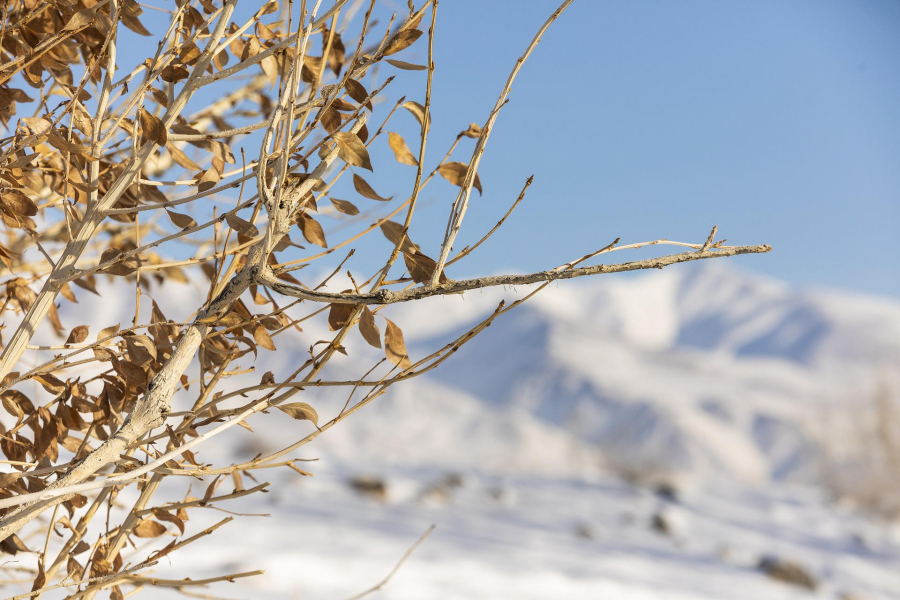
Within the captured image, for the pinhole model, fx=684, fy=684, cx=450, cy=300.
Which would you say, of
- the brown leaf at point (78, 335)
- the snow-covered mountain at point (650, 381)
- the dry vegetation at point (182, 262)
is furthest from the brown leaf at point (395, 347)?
the snow-covered mountain at point (650, 381)

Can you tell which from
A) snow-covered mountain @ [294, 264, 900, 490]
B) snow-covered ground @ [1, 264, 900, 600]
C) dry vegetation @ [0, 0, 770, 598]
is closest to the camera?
dry vegetation @ [0, 0, 770, 598]

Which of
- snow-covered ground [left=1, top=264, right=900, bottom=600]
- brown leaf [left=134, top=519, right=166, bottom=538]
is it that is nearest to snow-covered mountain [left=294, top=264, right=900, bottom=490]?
snow-covered ground [left=1, top=264, right=900, bottom=600]

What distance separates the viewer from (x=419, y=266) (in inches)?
22.3

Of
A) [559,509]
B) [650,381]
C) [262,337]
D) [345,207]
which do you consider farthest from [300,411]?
[650,381]

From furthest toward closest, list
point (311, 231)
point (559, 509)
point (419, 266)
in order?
point (559, 509)
point (311, 231)
point (419, 266)

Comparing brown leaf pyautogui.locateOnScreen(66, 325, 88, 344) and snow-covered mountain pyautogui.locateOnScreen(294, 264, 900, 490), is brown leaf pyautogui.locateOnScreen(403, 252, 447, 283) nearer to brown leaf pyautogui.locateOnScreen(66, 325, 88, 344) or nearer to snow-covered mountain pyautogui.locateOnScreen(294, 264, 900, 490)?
brown leaf pyautogui.locateOnScreen(66, 325, 88, 344)

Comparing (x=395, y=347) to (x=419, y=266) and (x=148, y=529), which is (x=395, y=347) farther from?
(x=148, y=529)

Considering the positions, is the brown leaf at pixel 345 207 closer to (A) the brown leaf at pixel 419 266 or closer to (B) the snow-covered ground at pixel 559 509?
(A) the brown leaf at pixel 419 266

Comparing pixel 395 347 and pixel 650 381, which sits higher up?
pixel 650 381

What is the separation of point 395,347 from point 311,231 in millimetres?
166

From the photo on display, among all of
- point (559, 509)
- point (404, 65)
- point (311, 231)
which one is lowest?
point (311, 231)

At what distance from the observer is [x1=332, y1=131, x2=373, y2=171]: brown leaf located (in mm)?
563

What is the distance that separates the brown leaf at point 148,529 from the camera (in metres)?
0.69

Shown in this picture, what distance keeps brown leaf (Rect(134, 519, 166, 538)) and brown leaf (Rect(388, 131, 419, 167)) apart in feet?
1.44
